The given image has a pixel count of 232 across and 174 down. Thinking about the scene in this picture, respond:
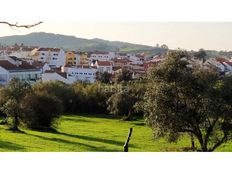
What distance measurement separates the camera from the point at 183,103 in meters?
7.52

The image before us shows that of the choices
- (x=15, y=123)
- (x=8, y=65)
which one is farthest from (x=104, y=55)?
(x=15, y=123)

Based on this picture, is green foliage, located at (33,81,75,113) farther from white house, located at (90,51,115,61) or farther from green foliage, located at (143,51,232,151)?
white house, located at (90,51,115,61)

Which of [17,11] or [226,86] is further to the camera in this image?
[226,86]

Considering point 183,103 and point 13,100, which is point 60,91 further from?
point 183,103

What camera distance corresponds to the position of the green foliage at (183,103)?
288 inches

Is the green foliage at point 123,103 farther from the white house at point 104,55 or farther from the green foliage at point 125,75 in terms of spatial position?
the white house at point 104,55

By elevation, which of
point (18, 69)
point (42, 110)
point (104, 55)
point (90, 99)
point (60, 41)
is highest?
point (60, 41)

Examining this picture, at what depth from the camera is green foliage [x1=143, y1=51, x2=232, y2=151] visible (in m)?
7.32

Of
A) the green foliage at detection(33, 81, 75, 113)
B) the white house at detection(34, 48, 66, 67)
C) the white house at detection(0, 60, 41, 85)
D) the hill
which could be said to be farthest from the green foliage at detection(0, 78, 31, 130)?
the hill

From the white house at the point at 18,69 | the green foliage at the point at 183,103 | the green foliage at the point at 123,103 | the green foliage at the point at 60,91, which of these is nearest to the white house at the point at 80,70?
the white house at the point at 18,69
